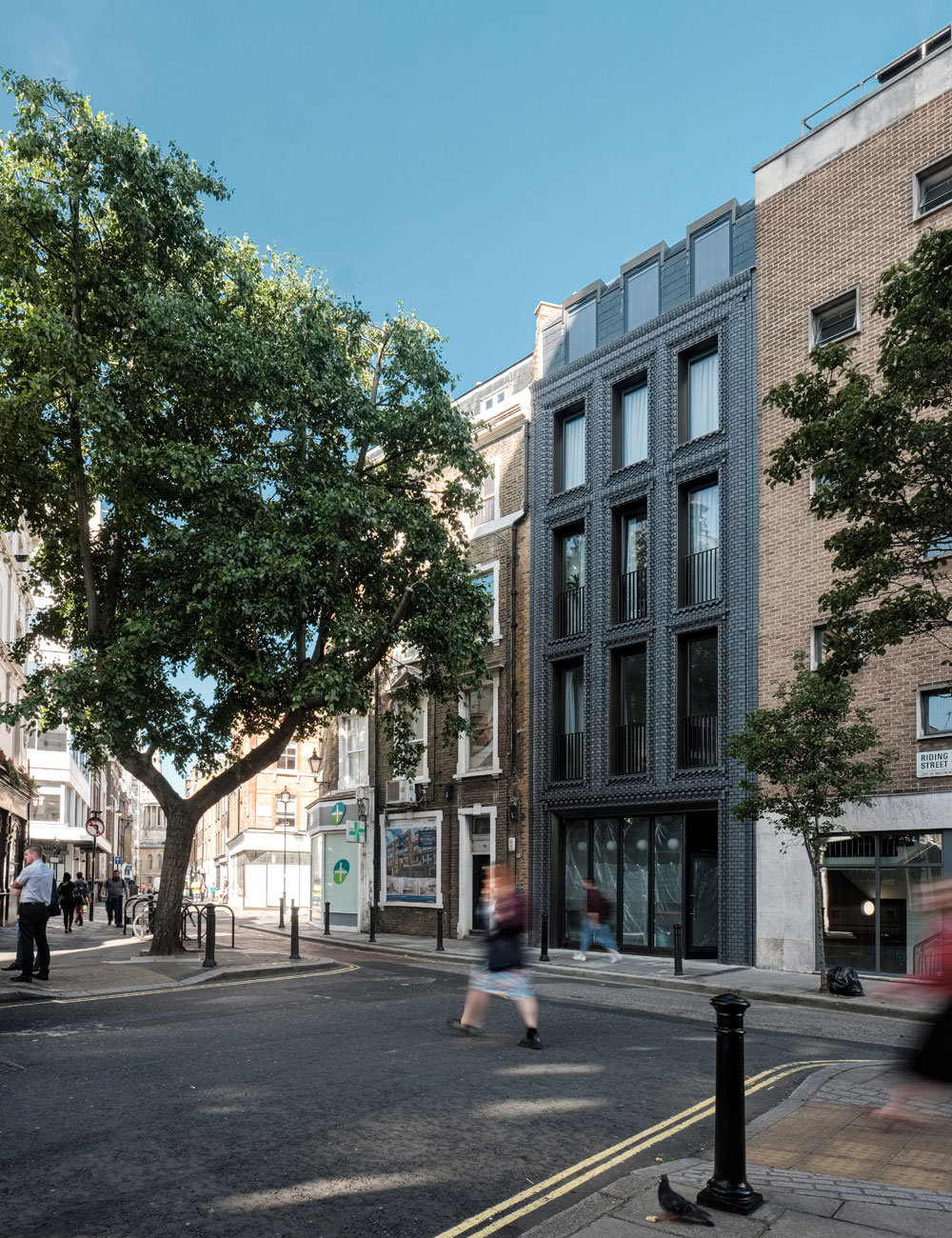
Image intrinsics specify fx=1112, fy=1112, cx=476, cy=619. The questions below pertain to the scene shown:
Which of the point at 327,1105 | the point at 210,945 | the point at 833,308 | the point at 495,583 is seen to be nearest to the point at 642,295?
the point at 833,308

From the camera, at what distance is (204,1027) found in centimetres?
1144

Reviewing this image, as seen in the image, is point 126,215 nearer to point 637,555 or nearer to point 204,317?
point 204,317

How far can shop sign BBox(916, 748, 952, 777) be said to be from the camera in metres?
17.8

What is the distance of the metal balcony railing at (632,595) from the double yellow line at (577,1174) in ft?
54.5

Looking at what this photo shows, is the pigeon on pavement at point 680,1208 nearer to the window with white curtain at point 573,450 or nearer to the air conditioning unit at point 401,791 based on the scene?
the window with white curtain at point 573,450

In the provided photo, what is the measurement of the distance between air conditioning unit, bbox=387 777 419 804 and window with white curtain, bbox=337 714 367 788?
1.49 meters

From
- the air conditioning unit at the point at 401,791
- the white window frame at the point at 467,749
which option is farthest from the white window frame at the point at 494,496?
the air conditioning unit at the point at 401,791

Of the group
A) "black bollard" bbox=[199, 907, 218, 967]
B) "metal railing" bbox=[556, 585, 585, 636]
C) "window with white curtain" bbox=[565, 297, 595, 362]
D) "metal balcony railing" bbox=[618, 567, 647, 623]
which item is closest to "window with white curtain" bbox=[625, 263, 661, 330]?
"window with white curtain" bbox=[565, 297, 595, 362]

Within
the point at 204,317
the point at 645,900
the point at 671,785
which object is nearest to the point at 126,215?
the point at 204,317

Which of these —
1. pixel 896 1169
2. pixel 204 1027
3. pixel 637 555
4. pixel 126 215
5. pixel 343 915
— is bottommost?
pixel 343 915

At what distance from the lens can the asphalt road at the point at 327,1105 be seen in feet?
17.9

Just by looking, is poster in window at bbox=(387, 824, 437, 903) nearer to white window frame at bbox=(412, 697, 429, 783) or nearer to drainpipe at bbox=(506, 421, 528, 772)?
white window frame at bbox=(412, 697, 429, 783)

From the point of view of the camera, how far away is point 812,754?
16719 mm

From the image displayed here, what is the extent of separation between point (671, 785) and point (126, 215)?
48.8ft
